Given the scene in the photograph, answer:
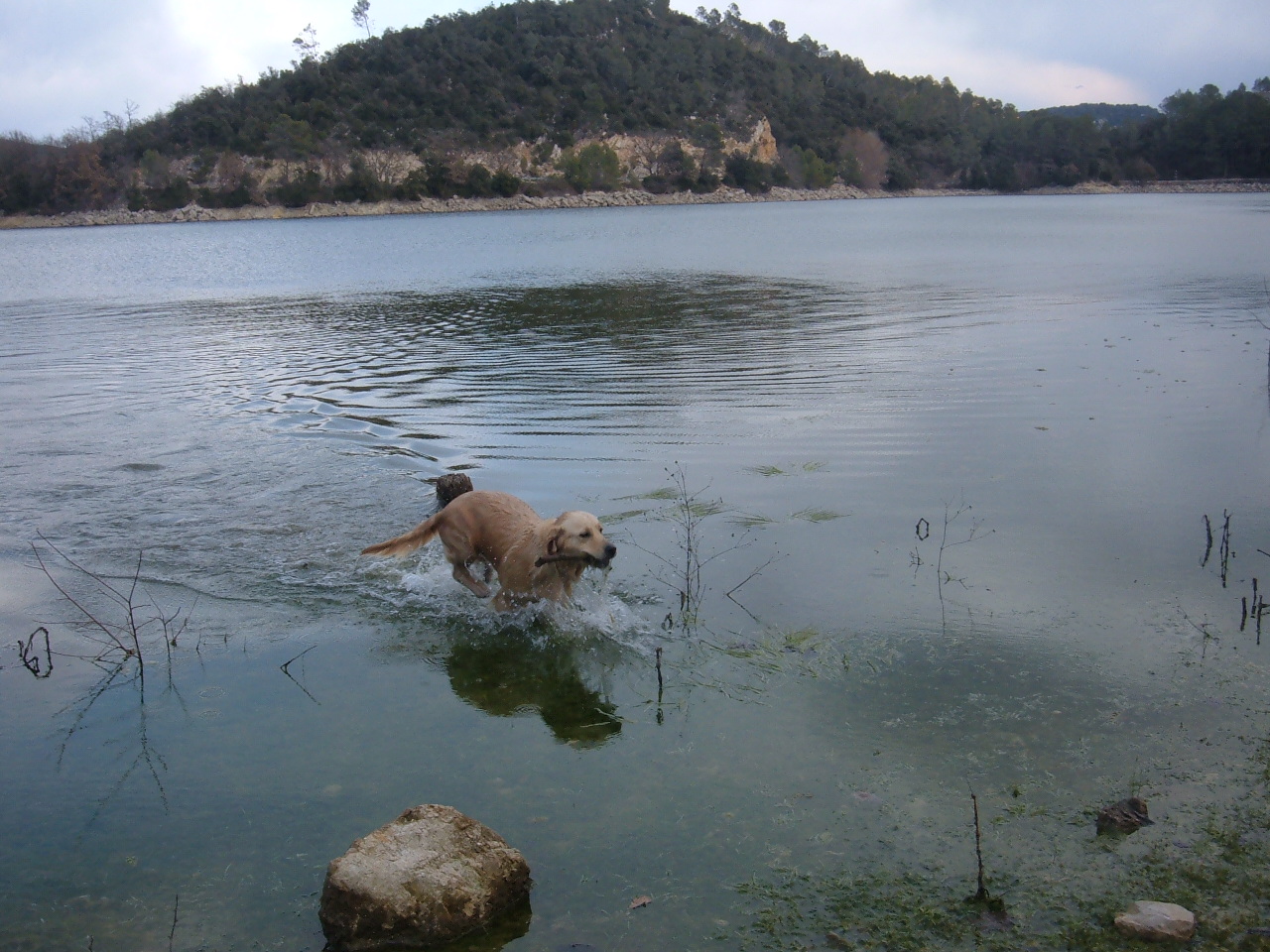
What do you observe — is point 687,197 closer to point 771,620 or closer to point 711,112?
point 711,112

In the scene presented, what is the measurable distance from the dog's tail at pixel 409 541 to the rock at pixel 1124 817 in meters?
5.05

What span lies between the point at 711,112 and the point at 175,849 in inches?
6468

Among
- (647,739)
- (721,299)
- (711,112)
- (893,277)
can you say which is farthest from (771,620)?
(711,112)

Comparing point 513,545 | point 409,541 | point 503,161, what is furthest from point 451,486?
point 503,161

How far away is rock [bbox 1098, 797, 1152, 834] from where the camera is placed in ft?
15.0

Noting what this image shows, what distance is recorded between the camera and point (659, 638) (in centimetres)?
697

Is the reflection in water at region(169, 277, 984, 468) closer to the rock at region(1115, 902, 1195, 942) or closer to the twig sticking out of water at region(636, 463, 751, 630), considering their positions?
the twig sticking out of water at region(636, 463, 751, 630)

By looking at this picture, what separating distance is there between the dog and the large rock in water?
2554mm

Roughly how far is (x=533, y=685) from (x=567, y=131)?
14289 cm

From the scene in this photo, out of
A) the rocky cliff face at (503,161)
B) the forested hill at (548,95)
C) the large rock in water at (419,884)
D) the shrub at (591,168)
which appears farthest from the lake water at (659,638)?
the forested hill at (548,95)

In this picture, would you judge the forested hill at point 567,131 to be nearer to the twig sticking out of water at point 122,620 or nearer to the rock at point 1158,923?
the twig sticking out of water at point 122,620

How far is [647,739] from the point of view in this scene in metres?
5.63

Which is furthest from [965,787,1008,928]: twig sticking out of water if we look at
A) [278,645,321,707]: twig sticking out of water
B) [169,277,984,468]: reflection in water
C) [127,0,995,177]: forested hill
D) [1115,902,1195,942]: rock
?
[127,0,995,177]: forested hill

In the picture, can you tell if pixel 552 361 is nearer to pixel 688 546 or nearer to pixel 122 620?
pixel 688 546
